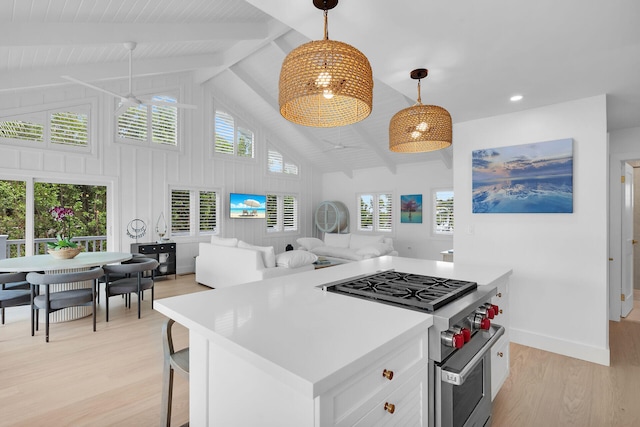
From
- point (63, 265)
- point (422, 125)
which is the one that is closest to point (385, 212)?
point (422, 125)

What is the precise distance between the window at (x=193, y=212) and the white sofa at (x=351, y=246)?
2157mm

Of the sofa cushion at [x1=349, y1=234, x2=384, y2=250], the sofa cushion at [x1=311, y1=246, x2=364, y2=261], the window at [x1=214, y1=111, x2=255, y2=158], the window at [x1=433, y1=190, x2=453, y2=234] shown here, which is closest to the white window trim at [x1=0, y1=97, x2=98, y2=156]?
the window at [x1=214, y1=111, x2=255, y2=158]

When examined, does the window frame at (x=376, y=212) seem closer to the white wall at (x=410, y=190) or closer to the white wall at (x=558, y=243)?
the white wall at (x=410, y=190)

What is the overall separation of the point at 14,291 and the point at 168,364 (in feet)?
10.1

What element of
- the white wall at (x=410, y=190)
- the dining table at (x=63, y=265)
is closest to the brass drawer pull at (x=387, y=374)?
the dining table at (x=63, y=265)

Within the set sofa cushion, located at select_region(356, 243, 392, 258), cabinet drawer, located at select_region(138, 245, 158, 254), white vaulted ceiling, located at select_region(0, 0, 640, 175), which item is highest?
white vaulted ceiling, located at select_region(0, 0, 640, 175)

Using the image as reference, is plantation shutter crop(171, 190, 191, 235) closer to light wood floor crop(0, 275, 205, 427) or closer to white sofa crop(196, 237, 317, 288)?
white sofa crop(196, 237, 317, 288)

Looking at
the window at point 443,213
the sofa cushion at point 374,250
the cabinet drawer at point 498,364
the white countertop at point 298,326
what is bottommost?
the cabinet drawer at point 498,364

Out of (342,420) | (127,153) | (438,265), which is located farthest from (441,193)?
→ (342,420)

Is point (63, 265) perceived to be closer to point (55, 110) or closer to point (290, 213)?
point (55, 110)

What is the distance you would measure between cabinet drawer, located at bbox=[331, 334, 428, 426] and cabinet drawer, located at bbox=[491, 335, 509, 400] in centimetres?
98

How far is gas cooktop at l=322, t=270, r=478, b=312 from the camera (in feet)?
4.50

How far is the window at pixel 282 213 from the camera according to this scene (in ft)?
27.9

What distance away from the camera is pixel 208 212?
7.21 meters
